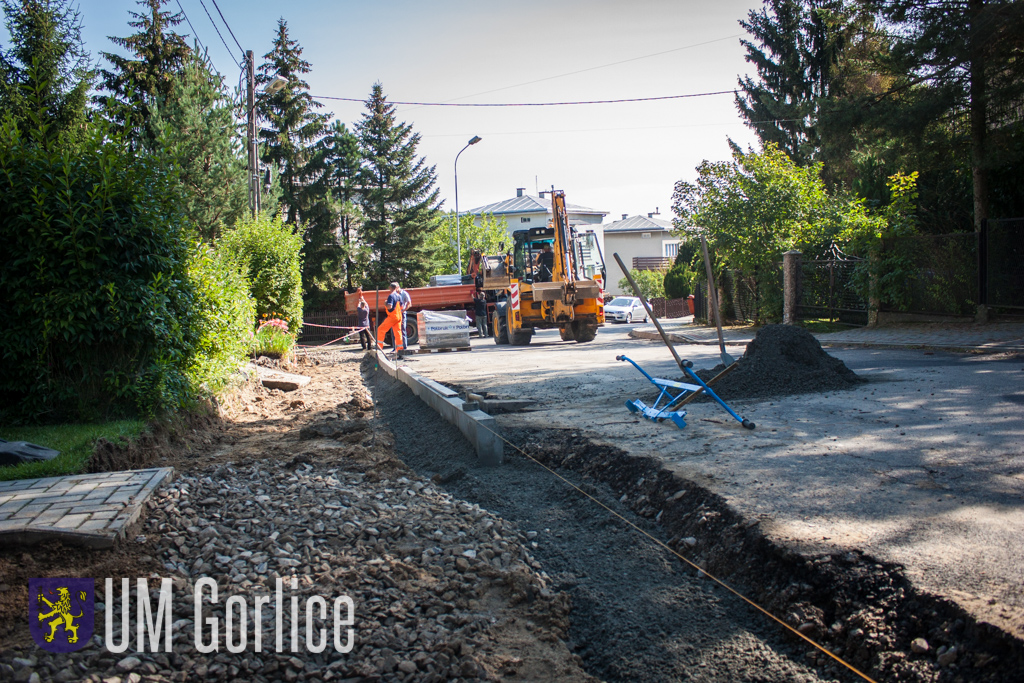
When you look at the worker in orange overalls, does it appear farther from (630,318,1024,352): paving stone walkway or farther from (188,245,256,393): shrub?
(188,245,256,393): shrub

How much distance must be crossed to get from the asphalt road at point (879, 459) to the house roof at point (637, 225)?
6294 centimetres

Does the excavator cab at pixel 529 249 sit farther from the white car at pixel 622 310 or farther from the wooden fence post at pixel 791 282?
the white car at pixel 622 310

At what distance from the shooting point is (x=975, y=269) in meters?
15.6

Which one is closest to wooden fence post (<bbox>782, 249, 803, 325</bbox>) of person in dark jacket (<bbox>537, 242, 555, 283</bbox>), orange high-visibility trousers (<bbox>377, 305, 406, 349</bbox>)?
person in dark jacket (<bbox>537, 242, 555, 283</bbox>)

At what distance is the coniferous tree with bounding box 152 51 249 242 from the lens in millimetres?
25703

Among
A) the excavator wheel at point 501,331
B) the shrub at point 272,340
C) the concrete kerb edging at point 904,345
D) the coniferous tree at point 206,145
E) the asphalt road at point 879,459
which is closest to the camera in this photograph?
the asphalt road at point 879,459

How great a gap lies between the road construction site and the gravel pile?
1.35ft

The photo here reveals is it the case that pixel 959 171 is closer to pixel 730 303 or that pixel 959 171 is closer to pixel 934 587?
pixel 730 303

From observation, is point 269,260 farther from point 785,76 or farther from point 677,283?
point 677,283

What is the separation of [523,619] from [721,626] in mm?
887

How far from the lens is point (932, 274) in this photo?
53.9ft

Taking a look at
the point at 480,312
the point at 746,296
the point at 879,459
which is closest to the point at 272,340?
the point at 480,312

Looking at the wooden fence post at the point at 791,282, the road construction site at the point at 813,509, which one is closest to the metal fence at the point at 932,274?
the wooden fence post at the point at 791,282

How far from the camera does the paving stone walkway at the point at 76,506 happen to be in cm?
362
